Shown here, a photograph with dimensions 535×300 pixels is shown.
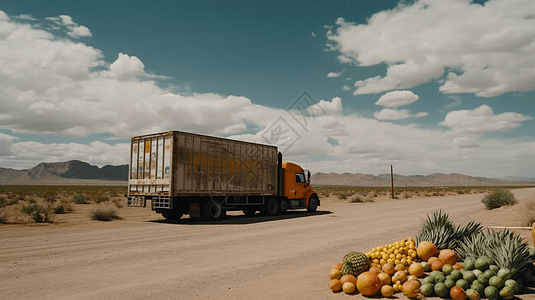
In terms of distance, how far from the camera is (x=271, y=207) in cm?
2216

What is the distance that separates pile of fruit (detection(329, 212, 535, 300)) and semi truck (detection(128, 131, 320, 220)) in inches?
452

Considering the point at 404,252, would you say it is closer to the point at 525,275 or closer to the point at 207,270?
the point at 525,275

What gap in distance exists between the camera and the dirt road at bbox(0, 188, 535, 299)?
20.3ft

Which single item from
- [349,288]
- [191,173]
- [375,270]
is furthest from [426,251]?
[191,173]

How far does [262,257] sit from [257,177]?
12.0m

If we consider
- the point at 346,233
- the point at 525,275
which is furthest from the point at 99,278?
the point at 346,233

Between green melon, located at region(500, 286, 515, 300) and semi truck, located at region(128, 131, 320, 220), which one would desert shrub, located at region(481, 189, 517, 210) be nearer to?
semi truck, located at region(128, 131, 320, 220)

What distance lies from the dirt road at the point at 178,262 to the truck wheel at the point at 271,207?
753 cm

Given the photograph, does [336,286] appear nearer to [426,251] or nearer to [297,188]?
[426,251]

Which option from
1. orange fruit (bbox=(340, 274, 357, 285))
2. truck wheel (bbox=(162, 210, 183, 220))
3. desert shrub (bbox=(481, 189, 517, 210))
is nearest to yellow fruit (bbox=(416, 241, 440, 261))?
orange fruit (bbox=(340, 274, 357, 285))

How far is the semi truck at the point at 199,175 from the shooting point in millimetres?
16766

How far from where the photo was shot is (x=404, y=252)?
707 cm

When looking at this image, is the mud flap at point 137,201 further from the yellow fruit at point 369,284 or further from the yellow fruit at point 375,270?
the yellow fruit at point 369,284

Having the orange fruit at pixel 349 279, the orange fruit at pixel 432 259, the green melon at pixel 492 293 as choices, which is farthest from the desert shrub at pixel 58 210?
the green melon at pixel 492 293
